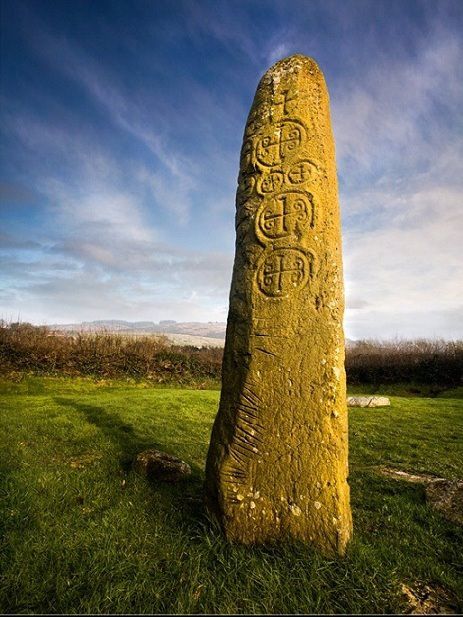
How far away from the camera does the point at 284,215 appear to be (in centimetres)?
408

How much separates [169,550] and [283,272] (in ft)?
9.44

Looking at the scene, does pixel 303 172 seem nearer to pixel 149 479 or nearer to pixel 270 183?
pixel 270 183

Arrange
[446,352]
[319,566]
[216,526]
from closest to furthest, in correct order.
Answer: [319,566], [216,526], [446,352]

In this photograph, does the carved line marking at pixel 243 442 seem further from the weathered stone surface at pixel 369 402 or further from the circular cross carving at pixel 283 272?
the weathered stone surface at pixel 369 402

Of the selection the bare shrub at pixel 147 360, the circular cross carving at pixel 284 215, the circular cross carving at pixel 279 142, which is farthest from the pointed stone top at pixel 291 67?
the bare shrub at pixel 147 360

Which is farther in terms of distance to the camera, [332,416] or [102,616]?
[332,416]

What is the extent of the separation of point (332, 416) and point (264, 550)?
1383 millimetres

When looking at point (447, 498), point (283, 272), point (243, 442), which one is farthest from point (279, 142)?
point (447, 498)

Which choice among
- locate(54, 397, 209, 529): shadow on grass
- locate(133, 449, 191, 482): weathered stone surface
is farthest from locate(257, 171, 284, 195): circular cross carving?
locate(133, 449, 191, 482): weathered stone surface

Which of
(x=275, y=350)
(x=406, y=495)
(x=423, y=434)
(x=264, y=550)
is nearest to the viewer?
(x=264, y=550)

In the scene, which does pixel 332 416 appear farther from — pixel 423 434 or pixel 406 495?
pixel 423 434

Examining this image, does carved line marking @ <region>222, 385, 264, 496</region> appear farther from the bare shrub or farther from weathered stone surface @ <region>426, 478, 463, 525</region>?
the bare shrub

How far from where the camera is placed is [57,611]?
7.87ft

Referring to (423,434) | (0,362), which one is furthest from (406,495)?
(0,362)
